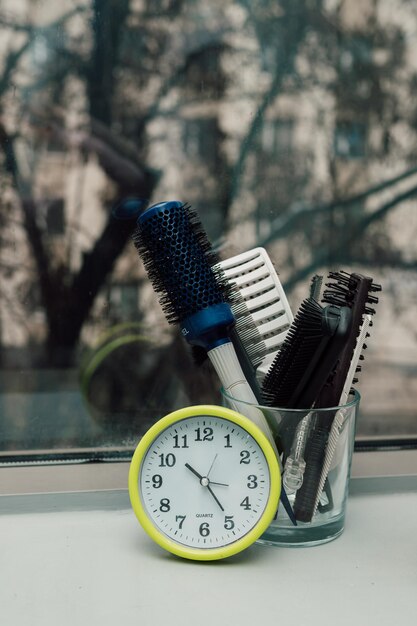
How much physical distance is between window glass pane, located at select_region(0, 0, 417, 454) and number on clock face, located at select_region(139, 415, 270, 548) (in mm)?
166

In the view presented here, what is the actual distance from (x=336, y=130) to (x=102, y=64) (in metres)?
0.24

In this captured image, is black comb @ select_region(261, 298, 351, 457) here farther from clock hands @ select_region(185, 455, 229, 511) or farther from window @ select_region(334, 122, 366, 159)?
window @ select_region(334, 122, 366, 159)

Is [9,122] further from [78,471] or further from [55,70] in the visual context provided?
[78,471]

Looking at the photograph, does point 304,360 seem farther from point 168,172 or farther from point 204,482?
point 168,172

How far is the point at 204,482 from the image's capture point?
0.63m

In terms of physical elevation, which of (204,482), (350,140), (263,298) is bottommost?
(204,482)

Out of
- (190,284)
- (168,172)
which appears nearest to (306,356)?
(190,284)

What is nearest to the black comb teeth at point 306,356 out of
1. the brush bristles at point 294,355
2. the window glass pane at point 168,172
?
the brush bristles at point 294,355

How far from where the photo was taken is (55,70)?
2.41 ft

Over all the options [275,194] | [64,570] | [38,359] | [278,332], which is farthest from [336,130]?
[64,570]

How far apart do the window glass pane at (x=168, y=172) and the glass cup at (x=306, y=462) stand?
157mm

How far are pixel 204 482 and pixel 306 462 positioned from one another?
0.09m

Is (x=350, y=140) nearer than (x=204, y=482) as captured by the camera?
No

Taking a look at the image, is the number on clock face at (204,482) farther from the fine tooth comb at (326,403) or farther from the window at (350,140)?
the window at (350,140)
